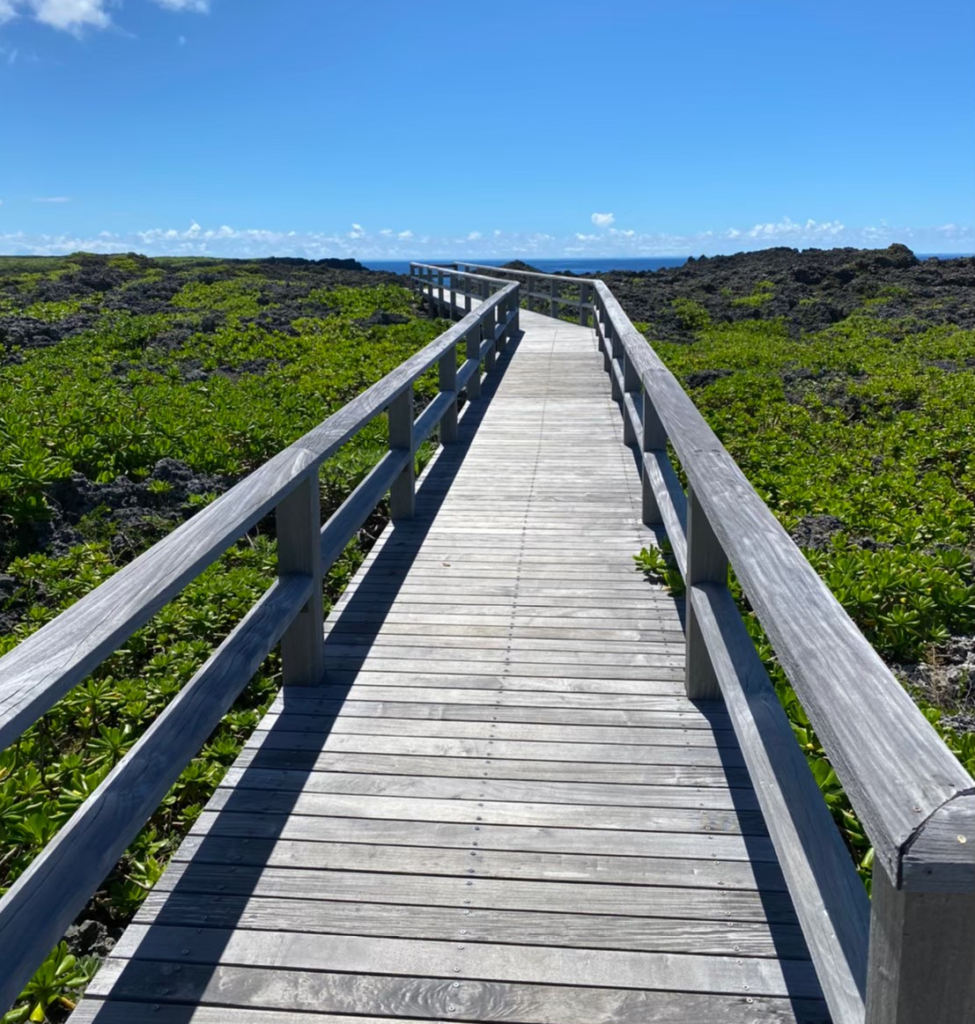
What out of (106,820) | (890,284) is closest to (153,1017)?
(106,820)

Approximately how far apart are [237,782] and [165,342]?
1360 cm

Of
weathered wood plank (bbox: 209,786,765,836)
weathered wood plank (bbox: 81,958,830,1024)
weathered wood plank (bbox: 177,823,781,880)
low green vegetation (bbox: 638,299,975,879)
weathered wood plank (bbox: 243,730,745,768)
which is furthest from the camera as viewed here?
low green vegetation (bbox: 638,299,975,879)

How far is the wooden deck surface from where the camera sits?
2.34 m

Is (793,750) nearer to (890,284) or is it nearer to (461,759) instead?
(461,759)

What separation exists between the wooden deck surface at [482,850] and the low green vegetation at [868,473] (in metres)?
0.58

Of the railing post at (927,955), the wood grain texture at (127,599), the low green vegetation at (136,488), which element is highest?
the wood grain texture at (127,599)

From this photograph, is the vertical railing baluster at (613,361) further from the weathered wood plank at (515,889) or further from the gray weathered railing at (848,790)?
the weathered wood plank at (515,889)

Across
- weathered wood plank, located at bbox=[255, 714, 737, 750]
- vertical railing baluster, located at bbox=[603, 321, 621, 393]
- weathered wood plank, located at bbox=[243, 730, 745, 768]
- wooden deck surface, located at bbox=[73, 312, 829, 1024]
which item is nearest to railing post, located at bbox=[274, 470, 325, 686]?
wooden deck surface, located at bbox=[73, 312, 829, 1024]

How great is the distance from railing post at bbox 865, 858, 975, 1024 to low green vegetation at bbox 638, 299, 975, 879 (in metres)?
1.77

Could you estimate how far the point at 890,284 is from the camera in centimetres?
2803

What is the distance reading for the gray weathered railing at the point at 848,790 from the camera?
1.29m

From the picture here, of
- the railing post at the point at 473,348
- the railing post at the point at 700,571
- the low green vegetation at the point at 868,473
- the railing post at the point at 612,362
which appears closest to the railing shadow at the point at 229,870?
the railing post at the point at 700,571

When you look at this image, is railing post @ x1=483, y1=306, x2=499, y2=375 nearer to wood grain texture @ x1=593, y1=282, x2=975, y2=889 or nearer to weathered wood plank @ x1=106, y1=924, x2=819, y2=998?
wood grain texture @ x1=593, y1=282, x2=975, y2=889

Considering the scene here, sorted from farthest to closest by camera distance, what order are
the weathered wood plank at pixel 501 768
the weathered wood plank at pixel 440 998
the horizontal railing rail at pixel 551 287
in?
the horizontal railing rail at pixel 551 287 → the weathered wood plank at pixel 501 768 → the weathered wood plank at pixel 440 998
